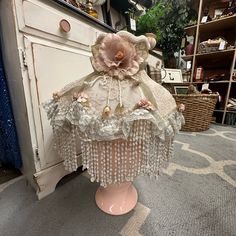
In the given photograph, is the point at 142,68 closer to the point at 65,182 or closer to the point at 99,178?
the point at 99,178

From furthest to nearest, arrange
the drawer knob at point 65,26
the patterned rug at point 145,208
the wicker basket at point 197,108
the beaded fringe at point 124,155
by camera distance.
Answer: the wicker basket at point 197,108 → the drawer knob at point 65,26 → the patterned rug at point 145,208 → the beaded fringe at point 124,155

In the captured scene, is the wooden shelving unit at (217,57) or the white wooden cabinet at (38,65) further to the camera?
the wooden shelving unit at (217,57)

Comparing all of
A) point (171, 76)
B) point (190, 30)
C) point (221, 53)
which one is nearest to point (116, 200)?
point (171, 76)

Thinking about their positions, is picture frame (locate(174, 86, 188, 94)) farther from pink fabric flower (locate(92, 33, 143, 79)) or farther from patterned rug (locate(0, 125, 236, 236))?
pink fabric flower (locate(92, 33, 143, 79))

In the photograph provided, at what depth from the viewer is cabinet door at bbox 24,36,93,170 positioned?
546 mm

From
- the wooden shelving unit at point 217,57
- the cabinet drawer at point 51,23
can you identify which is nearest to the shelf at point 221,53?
the wooden shelving unit at point 217,57

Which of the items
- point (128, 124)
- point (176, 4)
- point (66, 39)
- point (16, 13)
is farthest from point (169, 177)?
point (176, 4)

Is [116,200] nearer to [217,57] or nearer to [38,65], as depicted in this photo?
[38,65]

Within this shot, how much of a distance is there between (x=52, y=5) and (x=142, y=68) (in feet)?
1.45

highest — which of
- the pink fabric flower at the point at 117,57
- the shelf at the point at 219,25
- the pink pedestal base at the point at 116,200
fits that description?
the shelf at the point at 219,25

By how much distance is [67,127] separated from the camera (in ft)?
1.44

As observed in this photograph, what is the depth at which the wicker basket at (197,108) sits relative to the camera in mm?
1356

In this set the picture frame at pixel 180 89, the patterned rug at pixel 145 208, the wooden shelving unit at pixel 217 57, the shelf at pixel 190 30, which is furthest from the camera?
the shelf at pixel 190 30

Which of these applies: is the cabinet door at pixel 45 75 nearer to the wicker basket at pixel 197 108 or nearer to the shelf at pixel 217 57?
the wicker basket at pixel 197 108
